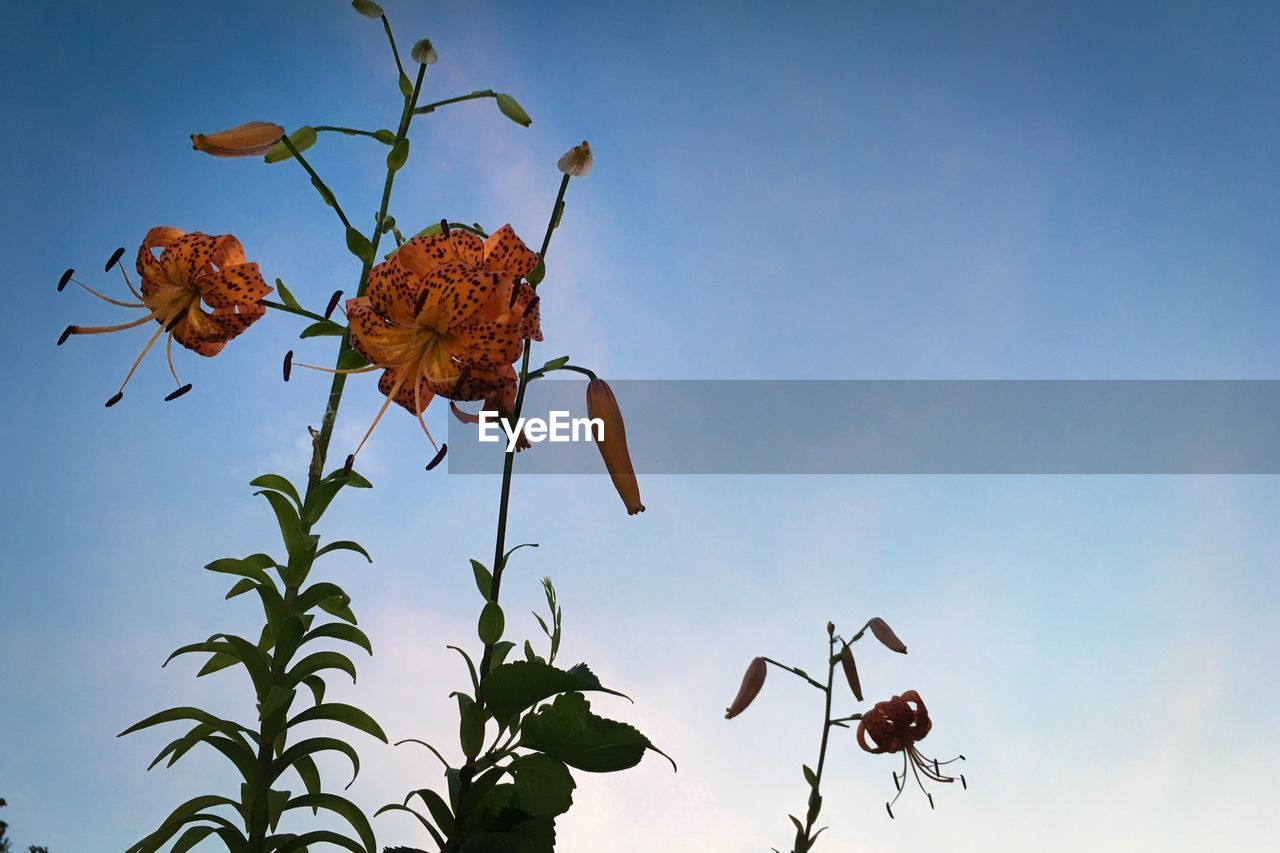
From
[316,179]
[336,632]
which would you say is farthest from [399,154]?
[336,632]

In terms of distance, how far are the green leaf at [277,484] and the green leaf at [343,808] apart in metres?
0.34

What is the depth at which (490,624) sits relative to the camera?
87 centimetres

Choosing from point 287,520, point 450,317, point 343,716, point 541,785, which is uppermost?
point 450,317

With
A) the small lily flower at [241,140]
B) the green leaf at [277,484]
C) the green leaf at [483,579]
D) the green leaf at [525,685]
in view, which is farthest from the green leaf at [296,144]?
the green leaf at [525,685]

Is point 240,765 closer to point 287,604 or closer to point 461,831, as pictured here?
point 287,604

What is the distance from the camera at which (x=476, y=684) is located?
879mm

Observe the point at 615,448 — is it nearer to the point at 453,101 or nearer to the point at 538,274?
the point at 538,274

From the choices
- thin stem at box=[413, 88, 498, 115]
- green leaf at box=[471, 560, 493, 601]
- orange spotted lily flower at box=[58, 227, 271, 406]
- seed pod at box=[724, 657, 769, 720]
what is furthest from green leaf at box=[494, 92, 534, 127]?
seed pod at box=[724, 657, 769, 720]

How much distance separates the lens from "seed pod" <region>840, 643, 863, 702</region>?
200 cm

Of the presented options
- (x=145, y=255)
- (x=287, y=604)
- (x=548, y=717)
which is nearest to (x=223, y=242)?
(x=145, y=255)

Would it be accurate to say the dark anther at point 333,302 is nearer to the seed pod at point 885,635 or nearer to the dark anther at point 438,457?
the dark anther at point 438,457

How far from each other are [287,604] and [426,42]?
747 millimetres

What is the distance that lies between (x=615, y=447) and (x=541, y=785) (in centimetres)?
37

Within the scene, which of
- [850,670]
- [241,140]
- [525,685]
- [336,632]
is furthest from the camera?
[850,670]
